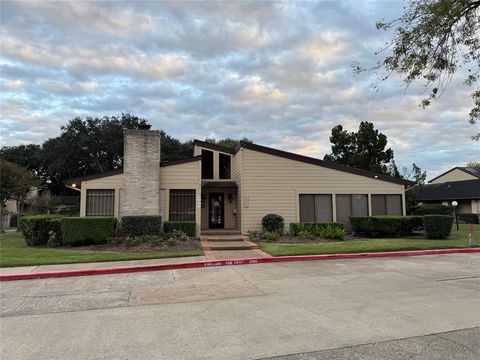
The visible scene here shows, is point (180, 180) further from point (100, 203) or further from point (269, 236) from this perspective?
point (269, 236)

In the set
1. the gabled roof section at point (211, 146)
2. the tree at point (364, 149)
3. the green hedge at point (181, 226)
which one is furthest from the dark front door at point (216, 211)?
the tree at point (364, 149)

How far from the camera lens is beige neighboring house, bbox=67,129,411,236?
1770cm

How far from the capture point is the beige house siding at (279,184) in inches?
768

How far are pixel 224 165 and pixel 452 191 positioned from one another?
3048 cm

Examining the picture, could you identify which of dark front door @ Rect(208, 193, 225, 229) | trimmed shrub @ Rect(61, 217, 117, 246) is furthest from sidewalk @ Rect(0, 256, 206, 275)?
dark front door @ Rect(208, 193, 225, 229)

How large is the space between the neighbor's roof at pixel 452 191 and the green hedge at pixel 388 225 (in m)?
21.4

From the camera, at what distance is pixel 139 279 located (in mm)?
9828

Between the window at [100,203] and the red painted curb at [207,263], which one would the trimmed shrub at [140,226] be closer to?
the window at [100,203]

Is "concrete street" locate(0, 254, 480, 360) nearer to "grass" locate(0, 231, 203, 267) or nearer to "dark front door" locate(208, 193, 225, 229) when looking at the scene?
"grass" locate(0, 231, 203, 267)

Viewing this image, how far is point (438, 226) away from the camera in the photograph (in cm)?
1777

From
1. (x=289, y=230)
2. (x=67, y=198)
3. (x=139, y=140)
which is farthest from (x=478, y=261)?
(x=67, y=198)

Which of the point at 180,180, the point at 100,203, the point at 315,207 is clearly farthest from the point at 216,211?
the point at 100,203

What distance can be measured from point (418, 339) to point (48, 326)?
5.31m

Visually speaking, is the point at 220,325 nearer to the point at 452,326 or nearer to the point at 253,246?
the point at 452,326
